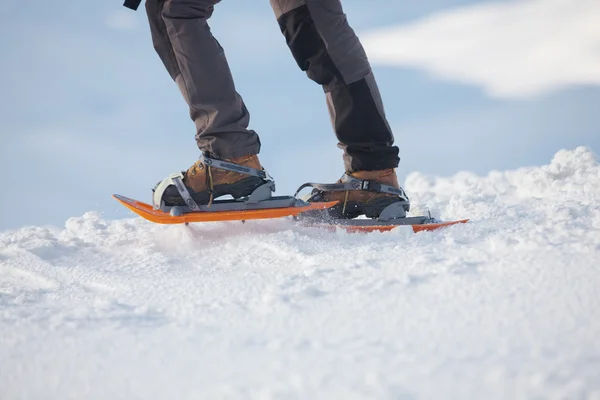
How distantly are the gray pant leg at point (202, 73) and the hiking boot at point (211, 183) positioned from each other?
79 millimetres

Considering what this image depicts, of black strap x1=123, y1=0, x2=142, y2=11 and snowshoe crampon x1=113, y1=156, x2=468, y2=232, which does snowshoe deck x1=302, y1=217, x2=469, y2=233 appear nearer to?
snowshoe crampon x1=113, y1=156, x2=468, y2=232

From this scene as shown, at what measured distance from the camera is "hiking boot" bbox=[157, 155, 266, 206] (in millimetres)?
3174

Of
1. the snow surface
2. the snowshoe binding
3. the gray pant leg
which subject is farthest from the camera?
the snowshoe binding

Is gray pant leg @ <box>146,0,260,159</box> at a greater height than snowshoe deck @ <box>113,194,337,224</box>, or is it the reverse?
gray pant leg @ <box>146,0,260,159</box>

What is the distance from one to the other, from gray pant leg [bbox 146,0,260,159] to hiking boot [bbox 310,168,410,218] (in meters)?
0.61

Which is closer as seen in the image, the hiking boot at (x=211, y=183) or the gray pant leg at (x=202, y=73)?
the gray pant leg at (x=202, y=73)

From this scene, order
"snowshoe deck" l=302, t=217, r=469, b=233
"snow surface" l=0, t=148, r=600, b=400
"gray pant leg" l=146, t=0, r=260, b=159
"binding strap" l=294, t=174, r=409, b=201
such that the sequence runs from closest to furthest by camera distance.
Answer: "snow surface" l=0, t=148, r=600, b=400, "gray pant leg" l=146, t=0, r=260, b=159, "snowshoe deck" l=302, t=217, r=469, b=233, "binding strap" l=294, t=174, r=409, b=201

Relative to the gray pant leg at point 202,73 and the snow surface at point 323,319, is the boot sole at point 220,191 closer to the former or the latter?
the gray pant leg at point 202,73

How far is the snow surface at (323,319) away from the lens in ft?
4.73

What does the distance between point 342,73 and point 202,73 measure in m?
0.77

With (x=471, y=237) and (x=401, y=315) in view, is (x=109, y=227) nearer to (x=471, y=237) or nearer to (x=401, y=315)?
(x=471, y=237)

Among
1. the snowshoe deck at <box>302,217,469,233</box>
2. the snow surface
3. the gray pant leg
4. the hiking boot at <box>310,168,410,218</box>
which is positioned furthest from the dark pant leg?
the snow surface

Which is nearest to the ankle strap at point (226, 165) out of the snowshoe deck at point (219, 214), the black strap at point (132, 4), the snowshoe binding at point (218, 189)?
the snowshoe binding at point (218, 189)

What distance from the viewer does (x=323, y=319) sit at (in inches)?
70.9
